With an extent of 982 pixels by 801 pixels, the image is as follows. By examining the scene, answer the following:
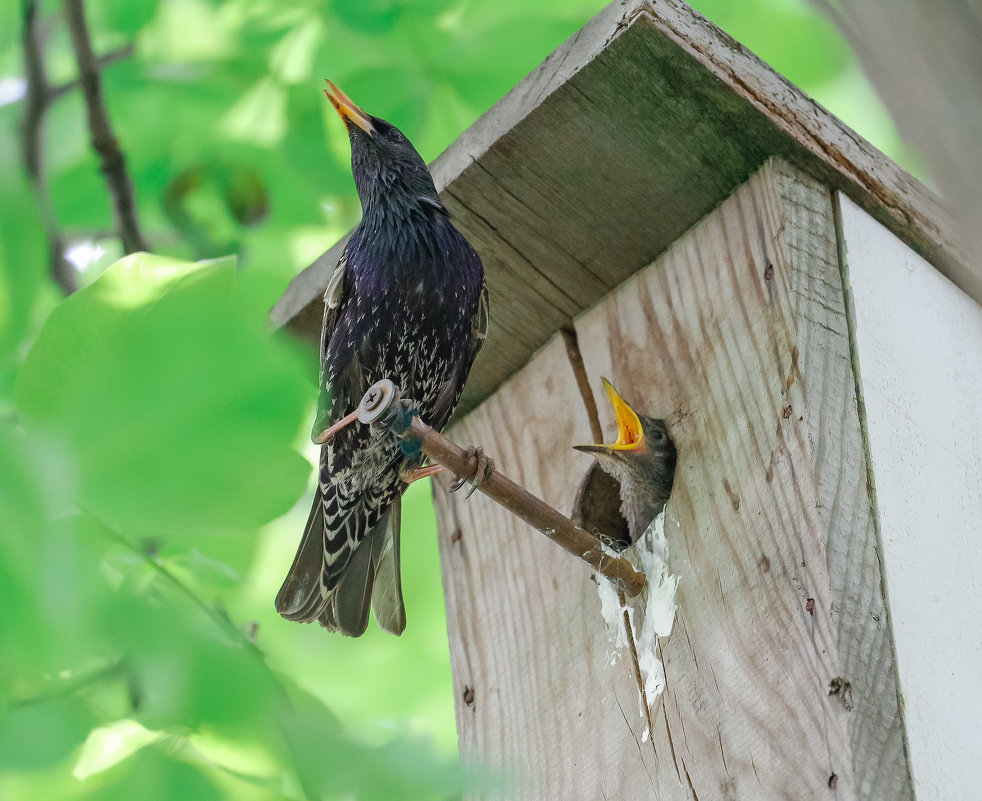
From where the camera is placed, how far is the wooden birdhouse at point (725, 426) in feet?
4.83

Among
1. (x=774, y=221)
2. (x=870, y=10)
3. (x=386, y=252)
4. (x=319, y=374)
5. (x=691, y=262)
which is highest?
(x=870, y=10)

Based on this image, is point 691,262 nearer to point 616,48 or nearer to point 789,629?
point 616,48

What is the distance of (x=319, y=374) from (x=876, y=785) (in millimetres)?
1250

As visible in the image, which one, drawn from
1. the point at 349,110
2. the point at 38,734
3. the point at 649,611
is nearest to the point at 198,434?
the point at 38,734

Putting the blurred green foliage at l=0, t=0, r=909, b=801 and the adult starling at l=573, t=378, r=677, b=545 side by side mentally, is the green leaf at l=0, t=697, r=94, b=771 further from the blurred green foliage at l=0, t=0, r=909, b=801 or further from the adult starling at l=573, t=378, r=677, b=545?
the adult starling at l=573, t=378, r=677, b=545

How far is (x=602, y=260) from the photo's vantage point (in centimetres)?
208

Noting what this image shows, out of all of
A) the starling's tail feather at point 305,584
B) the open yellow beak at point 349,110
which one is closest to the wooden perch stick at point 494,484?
the starling's tail feather at point 305,584

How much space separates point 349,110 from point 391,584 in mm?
898

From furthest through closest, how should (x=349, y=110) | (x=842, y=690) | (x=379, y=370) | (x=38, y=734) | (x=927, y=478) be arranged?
(x=349, y=110) < (x=379, y=370) < (x=927, y=478) < (x=842, y=690) < (x=38, y=734)

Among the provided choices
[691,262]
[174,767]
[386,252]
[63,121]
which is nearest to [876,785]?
[174,767]

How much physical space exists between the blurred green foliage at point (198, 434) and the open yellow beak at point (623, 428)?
481 millimetres

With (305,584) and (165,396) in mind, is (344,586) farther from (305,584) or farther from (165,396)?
(165,396)

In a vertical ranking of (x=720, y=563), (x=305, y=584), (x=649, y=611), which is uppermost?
(x=720, y=563)

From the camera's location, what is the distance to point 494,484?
1556mm
